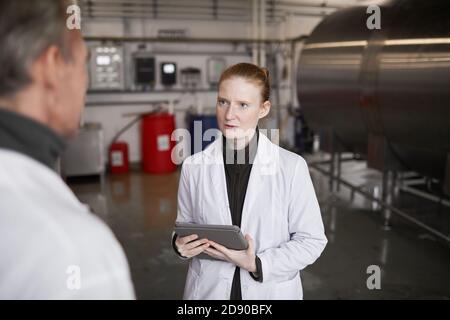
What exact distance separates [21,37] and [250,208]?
0.90m

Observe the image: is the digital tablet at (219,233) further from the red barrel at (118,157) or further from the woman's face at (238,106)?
the red barrel at (118,157)

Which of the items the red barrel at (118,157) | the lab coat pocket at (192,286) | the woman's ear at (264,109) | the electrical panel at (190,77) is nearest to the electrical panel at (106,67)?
the red barrel at (118,157)

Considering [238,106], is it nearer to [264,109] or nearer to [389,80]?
[264,109]

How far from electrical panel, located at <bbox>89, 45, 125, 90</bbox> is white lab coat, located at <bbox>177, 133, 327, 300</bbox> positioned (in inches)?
182

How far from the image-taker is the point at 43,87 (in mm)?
618

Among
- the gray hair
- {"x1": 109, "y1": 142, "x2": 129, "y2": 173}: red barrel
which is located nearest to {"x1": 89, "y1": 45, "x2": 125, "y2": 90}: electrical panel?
{"x1": 109, "y1": 142, "x2": 129, "y2": 173}: red barrel

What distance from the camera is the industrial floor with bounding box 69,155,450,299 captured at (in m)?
2.68

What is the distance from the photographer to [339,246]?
10.9ft

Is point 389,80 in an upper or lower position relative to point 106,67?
lower

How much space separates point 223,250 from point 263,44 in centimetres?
554

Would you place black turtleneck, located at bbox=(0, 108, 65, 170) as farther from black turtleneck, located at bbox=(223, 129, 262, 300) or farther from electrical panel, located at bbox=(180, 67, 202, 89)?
electrical panel, located at bbox=(180, 67, 202, 89)

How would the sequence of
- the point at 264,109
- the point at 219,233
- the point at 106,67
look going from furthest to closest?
the point at 106,67 < the point at 264,109 < the point at 219,233

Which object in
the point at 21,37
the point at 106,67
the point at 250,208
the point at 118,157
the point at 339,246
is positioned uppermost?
the point at 106,67

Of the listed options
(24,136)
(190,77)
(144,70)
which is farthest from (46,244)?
(190,77)
